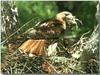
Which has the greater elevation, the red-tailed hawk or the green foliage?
the red-tailed hawk

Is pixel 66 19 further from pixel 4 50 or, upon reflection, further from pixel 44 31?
pixel 4 50

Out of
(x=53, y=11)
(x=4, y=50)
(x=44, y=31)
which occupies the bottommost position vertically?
(x=4, y=50)

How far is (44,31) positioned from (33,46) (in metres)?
0.17

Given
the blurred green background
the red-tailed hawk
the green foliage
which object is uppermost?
the blurred green background

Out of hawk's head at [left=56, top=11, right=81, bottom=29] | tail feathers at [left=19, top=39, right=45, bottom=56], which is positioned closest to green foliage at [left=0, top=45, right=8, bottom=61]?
tail feathers at [left=19, top=39, right=45, bottom=56]

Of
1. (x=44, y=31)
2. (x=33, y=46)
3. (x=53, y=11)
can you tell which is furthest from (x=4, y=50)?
(x=53, y=11)

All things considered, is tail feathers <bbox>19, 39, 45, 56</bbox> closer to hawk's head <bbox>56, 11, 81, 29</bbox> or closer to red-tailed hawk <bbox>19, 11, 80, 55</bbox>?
red-tailed hawk <bbox>19, 11, 80, 55</bbox>

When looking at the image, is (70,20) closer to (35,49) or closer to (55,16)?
(55,16)

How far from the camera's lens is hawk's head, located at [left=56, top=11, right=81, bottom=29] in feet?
8.52

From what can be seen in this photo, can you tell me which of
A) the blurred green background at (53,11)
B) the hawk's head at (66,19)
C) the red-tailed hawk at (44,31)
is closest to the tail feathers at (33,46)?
the red-tailed hawk at (44,31)

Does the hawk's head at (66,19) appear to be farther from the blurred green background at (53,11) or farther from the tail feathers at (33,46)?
the tail feathers at (33,46)

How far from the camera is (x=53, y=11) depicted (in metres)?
2.60

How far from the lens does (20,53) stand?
2.60 metres

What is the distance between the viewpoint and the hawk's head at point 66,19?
260 cm
